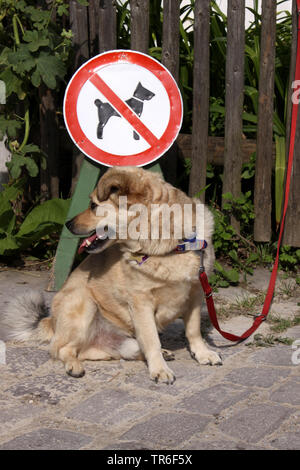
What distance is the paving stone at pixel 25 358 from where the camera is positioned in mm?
3537

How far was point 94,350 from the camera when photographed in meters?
3.68

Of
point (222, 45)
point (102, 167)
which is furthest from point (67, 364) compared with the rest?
point (222, 45)

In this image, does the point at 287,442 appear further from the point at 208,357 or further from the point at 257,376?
the point at 208,357

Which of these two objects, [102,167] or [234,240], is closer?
[102,167]

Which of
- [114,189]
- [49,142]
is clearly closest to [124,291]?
[114,189]

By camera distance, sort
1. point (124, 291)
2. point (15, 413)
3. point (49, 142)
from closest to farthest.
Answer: point (15, 413) → point (124, 291) → point (49, 142)

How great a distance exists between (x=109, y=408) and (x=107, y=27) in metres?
3.05

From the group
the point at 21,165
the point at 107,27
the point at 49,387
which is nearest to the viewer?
the point at 49,387

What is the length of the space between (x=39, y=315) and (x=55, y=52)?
7.03 ft

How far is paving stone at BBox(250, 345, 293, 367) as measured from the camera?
355cm

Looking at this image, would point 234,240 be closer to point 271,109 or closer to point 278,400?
point 271,109

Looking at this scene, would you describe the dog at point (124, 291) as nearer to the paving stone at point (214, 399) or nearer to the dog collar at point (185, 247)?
the dog collar at point (185, 247)

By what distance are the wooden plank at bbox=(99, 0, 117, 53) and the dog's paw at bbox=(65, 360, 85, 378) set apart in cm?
256

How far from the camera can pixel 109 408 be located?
3.02m
